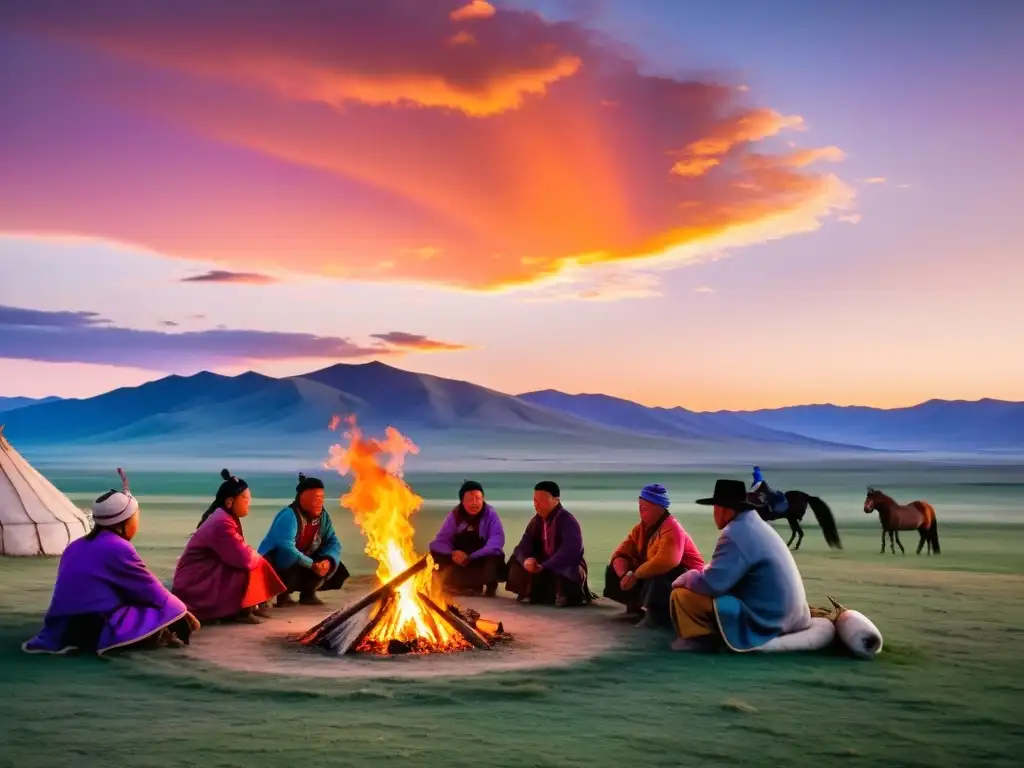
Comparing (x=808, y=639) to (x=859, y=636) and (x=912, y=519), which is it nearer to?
(x=859, y=636)

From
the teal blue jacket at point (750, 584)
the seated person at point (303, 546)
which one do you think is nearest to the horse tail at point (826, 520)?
the seated person at point (303, 546)

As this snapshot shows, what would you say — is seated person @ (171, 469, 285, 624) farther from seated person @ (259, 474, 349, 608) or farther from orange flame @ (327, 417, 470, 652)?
orange flame @ (327, 417, 470, 652)

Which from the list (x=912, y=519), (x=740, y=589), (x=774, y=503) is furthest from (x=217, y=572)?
(x=912, y=519)

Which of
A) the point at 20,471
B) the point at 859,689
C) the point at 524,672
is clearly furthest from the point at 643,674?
the point at 20,471

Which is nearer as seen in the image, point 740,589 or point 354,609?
point 740,589

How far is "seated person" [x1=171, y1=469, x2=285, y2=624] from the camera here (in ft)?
31.8

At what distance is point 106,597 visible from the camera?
27.1 ft

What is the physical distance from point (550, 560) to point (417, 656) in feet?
9.87

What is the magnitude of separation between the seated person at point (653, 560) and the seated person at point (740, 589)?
0.97 meters

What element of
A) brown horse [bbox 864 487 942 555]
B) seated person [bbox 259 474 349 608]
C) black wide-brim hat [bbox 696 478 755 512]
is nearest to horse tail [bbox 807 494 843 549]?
brown horse [bbox 864 487 942 555]

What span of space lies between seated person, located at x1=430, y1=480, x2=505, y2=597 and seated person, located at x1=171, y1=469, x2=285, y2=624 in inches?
98.8

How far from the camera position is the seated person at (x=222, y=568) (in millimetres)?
9695

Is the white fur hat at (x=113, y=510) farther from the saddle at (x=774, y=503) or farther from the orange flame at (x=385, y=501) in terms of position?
the saddle at (x=774, y=503)

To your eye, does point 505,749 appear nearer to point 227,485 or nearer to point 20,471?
point 227,485
